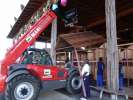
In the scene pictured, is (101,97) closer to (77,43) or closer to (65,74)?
(65,74)

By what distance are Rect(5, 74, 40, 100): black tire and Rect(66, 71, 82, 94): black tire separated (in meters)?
1.87

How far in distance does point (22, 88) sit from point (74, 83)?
9.51ft

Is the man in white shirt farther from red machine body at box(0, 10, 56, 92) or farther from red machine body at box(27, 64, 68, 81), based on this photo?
Answer: red machine body at box(0, 10, 56, 92)

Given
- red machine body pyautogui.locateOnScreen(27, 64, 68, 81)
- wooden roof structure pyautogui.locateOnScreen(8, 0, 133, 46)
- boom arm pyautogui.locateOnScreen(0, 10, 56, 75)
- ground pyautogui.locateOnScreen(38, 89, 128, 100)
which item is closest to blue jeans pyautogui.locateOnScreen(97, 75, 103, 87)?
ground pyautogui.locateOnScreen(38, 89, 128, 100)

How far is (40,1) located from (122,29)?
7.28 m

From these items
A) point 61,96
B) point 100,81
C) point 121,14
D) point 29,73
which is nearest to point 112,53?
point 100,81

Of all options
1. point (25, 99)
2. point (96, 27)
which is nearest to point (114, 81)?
point (25, 99)

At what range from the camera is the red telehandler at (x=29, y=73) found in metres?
8.92

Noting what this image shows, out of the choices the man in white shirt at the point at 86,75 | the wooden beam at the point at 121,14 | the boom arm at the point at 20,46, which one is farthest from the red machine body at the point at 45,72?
the wooden beam at the point at 121,14

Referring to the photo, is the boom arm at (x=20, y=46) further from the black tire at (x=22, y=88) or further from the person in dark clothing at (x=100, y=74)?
the person in dark clothing at (x=100, y=74)

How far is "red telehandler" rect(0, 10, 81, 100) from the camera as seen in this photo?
892cm

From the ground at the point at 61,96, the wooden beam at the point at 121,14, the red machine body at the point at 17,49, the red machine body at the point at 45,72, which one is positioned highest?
the wooden beam at the point at 121,14

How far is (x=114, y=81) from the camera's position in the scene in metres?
9.70

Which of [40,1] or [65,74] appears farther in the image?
[40,1]
